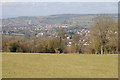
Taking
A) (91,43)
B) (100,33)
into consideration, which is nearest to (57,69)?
(100,33)

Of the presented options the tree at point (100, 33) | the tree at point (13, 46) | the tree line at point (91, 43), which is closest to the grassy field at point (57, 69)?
the tree line at point (91, 43)

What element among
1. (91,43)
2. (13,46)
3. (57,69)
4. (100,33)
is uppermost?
(100,33)

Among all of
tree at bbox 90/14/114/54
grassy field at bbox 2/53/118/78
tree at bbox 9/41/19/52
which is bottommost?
grassy field at bbox 2/53/118/78

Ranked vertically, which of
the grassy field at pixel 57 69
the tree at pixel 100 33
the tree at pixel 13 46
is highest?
the tree at pixel 100 33

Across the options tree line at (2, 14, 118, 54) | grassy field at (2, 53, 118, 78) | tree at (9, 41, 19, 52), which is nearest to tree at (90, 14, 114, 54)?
tree line at (2, 14, 118, 54)

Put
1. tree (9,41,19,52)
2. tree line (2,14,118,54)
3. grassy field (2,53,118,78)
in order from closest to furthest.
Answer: grassy field (2,53,118,78)
tree line (2,14,118,54)
tree (9,41,19,52)

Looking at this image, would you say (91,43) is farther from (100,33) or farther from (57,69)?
Result: (57,69)

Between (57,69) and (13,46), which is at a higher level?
(13,46)

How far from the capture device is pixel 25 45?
109ft

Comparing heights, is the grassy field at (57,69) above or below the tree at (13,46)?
below

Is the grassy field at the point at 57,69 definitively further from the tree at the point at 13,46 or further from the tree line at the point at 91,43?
the tree at the point at 13,46

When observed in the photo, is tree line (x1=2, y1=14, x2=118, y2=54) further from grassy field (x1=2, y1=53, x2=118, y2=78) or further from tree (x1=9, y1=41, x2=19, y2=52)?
grassy field (x1=2, y1=53, x2=118, y2=78)

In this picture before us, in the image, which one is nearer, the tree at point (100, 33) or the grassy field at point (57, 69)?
the grassy field at point (57, 69)

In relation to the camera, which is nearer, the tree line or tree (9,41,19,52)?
the tree line
